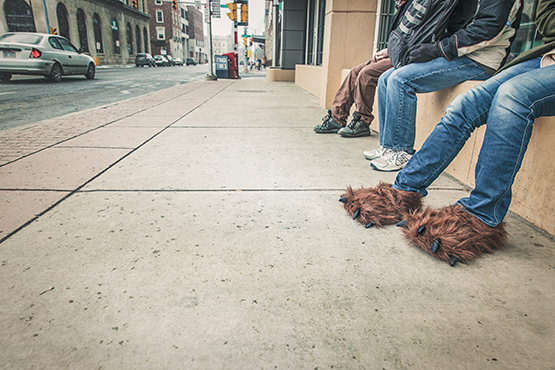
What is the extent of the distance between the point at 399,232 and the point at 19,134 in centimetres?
414

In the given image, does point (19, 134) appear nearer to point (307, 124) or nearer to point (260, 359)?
point (307, 124)

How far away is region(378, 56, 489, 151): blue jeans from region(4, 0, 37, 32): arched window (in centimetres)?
3386

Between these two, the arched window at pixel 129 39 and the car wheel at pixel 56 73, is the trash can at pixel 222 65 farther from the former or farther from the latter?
the arched window at pixel 129 39

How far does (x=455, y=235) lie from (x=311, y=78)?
821cm

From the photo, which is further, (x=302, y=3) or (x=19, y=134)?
(x=302, y=3)

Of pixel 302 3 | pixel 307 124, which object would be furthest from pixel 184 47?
pixel 307 124

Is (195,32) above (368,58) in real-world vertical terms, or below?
above

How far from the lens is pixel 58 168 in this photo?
2.59 metres

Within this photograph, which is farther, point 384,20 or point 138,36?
point 138,36

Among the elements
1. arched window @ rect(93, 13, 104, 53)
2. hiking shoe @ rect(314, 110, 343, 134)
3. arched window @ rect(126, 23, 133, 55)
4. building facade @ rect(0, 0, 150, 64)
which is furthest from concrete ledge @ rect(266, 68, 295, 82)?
arched window @ rect(126, 23, 133, 55)

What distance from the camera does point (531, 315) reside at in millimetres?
1135

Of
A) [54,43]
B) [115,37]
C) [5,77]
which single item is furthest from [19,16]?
[54,43]

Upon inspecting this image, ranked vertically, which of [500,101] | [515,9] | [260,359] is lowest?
[260,359]

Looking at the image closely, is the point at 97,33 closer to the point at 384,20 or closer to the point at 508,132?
the point at 384,20
